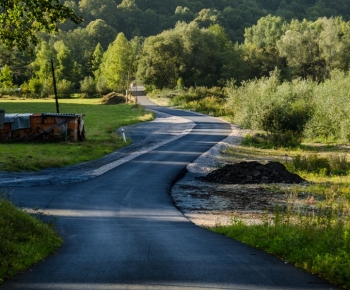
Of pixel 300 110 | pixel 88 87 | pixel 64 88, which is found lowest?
pixel 64 88

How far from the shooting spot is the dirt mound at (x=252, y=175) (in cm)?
2712

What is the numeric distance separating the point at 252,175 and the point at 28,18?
54.6ft

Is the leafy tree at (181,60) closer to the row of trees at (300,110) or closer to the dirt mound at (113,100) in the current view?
the dirt mound at (113,100)

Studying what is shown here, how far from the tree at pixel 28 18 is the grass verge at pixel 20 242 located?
4.96 meters

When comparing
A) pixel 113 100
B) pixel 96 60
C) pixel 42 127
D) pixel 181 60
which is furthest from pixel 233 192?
pixel 96 60

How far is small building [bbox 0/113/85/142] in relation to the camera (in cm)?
4016

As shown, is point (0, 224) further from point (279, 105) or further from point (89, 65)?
point (89, 65)

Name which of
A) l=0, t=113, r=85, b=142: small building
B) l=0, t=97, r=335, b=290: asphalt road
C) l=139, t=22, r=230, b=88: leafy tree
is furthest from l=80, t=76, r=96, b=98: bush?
l=0, t=97, r=335, b=290: asphalt road

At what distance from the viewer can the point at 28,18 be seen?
14.0 m

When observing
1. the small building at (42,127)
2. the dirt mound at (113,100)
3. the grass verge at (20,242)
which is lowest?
the dirt mound at (113,100)

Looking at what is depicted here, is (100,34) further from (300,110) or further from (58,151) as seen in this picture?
(58,151)

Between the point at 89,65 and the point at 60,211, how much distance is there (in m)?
128

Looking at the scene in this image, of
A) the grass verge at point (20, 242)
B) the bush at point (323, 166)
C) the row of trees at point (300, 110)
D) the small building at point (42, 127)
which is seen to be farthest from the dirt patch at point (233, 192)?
the row of trees at point (300, 110)

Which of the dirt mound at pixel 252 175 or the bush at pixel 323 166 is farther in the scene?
the bush at pixel 323 166
